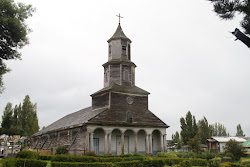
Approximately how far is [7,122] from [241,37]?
4659cm

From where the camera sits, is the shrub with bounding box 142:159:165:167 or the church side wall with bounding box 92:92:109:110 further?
the church side wall with bounding box 92:92:109:110

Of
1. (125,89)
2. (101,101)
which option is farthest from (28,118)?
(125,89)

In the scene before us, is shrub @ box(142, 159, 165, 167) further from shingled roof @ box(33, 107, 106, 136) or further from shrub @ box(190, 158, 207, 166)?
shingled roof @ box(33, 107, 106, 136)

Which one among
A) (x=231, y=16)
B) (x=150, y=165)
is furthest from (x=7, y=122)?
(x=231, y=16)

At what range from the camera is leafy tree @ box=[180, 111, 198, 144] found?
5497 cm

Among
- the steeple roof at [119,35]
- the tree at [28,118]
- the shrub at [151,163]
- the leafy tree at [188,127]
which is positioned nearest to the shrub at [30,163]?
the shrub at [151,163]

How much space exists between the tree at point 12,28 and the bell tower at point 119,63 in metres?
15.2

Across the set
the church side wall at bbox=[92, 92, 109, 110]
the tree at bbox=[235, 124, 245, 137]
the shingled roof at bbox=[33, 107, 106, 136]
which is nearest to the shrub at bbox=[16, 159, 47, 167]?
the shingled roof at bbox=[33, 107, 106, 136]

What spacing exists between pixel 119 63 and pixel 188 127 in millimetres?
28368

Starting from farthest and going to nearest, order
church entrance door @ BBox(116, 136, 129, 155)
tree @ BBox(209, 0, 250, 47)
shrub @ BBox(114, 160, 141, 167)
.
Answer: church entrance door @ BBox(116, 136, 129, 155) < shrub @ BBox(114, 160, 141, 167) < tree @ BBox(209, 0, 250, 47)

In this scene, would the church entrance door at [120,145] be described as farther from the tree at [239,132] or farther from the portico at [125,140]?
the tree at [239,132]

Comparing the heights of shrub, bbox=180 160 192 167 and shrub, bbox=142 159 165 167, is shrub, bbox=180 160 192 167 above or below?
above

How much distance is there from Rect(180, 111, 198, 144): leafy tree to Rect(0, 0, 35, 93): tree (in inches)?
1662

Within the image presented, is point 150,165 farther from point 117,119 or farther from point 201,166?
point 117,119
